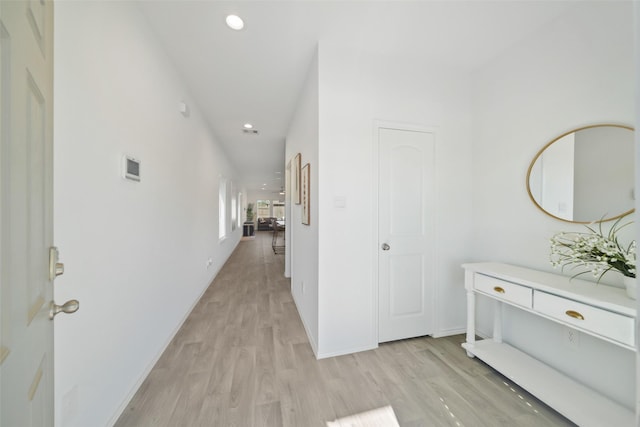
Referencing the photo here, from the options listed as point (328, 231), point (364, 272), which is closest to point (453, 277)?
point (364, 272)

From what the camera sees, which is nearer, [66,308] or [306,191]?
[66,308]

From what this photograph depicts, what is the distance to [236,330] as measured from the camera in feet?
7.82

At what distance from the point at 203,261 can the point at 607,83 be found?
14.2 feet

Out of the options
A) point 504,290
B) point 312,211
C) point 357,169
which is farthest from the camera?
point 312,211

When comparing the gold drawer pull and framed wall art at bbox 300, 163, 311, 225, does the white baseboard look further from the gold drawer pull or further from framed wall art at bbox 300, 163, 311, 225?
the gold drawer pull

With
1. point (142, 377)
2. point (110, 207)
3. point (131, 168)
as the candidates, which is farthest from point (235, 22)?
point (142, 377)

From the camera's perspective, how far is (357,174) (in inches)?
78.9

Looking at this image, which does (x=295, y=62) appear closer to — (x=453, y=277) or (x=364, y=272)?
(x=364, y=272)

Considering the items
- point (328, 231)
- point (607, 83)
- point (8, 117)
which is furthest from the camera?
point (328, 231)

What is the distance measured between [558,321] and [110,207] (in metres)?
2.72

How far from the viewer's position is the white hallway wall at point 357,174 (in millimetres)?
1937

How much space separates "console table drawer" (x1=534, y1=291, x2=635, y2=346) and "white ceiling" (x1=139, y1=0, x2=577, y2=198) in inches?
79.5

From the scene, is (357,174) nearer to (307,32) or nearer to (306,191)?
(306,191)

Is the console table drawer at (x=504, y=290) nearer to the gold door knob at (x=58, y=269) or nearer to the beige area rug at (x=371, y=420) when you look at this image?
the beige area rug at (x=371, y=420)
